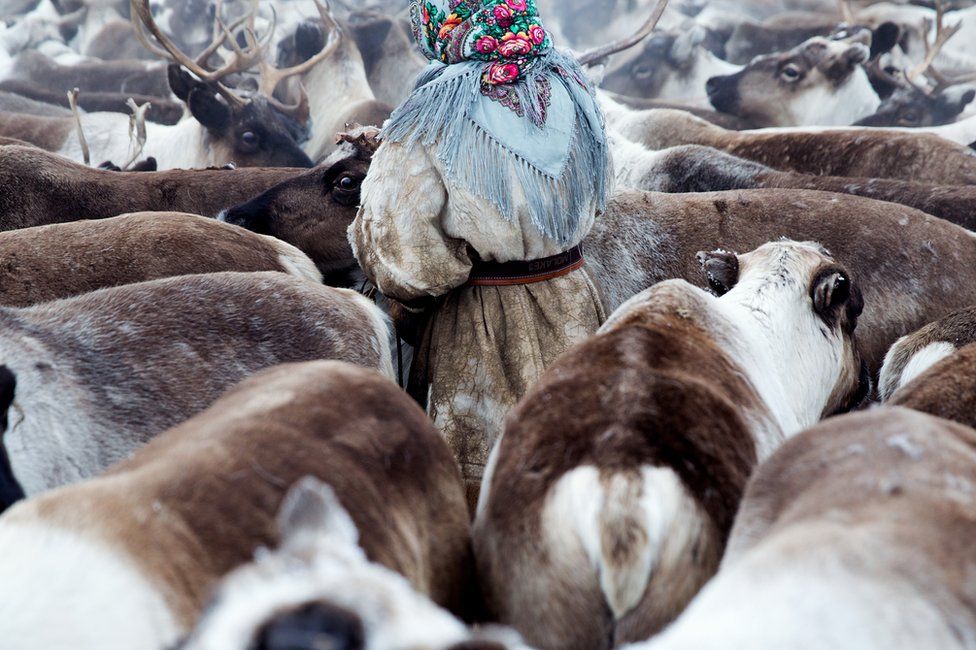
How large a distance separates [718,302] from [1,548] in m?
1.88

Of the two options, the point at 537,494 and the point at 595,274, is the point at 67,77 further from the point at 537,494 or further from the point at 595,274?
the point at 537,494

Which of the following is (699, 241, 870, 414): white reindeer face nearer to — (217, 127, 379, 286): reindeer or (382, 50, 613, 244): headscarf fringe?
(382, 50, 613, 244): headscarf fringe

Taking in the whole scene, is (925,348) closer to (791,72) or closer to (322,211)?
(322,211)

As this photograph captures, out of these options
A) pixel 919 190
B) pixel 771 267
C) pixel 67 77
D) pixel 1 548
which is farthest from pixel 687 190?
pixel 67 77

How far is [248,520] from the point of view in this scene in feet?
5.55

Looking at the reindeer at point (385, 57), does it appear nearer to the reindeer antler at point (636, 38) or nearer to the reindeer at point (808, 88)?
the reindeer at point (808, 88)

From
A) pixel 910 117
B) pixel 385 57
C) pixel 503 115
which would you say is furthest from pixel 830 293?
pixel 385 57

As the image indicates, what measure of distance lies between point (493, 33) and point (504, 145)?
34 centimetres

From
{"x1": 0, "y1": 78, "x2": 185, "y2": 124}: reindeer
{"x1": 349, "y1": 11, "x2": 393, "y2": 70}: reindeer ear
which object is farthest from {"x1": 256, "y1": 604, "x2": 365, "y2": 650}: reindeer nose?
{"x1": 349, "y1": 11, "x2": 393, "y2": 70}: reindeer ear

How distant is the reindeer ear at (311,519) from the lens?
1380 mm

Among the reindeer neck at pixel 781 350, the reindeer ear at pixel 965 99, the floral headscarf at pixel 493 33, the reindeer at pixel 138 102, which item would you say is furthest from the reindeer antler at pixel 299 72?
the reindeer neck at pixel 781 350

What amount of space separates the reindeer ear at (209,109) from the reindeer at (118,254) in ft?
10.7

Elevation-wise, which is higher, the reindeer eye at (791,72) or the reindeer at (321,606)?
the reindeer at (321,606)

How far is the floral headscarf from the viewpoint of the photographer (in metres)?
2.99
